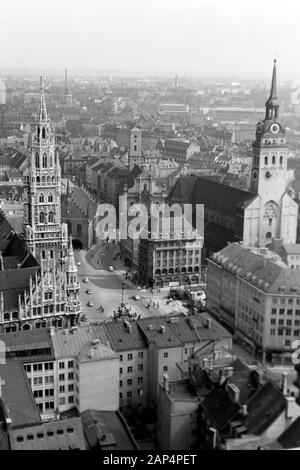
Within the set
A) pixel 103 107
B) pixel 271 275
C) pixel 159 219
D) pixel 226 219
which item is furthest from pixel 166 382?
pixel 103 107

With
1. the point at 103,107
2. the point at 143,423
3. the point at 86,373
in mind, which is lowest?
the point at 143,423

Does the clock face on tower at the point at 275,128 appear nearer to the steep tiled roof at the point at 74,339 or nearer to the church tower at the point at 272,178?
the church tower at the point at 272,178

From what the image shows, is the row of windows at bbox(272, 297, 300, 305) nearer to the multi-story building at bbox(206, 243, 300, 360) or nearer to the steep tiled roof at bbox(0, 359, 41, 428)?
the multi-story building at bbox(206, 243, 300, 360)

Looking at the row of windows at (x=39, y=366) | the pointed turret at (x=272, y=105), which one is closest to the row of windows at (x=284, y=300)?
the row of windows at (x=39, y=366)

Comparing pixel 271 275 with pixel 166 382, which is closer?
pixel 166 382

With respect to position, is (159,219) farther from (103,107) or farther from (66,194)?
(103,107)

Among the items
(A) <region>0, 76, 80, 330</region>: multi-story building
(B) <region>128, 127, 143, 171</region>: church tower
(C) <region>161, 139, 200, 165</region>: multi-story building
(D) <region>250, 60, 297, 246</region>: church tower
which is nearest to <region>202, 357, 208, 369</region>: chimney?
(A) <region>0, 76, 80, 330</region>: multi-story building
